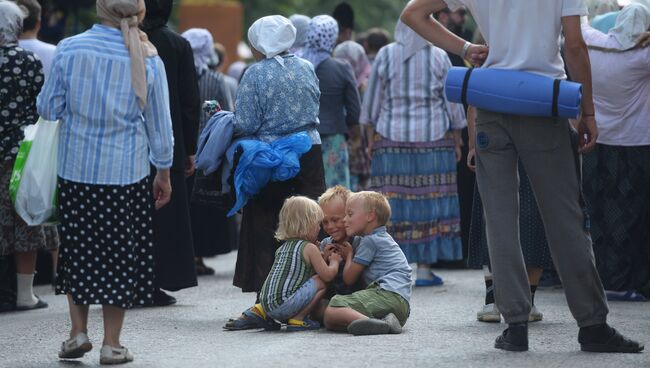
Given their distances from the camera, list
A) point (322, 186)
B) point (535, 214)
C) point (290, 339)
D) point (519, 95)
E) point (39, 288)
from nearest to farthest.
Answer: point (519, 95) < point (290, 339) < point (535, 214) < point (322, 186) < point (39, 288)

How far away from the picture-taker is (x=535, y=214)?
8289 millimetres

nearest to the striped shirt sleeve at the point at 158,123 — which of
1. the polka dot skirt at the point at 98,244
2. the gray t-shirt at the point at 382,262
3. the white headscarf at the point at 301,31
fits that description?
the polka dot skirt at the point at 98,244

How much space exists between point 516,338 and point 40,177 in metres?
2.33

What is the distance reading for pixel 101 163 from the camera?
664 centimetres

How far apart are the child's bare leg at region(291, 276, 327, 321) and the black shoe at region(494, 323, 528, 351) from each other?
139 centimetres

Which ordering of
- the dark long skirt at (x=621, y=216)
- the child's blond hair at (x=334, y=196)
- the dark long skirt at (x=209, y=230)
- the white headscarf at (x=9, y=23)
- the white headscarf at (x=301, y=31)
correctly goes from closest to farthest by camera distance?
the child's blond hair at (x=334, y=196) < the white headscarf at (x=9, y=23) < the dark long skirt at (x=621, y=216) < the white headscarf at (x=301, y=31) < the dark long skirt at (x=209, y=230)

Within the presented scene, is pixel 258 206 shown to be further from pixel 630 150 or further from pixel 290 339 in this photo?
pixel 630 150

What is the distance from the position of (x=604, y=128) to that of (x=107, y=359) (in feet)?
13.8

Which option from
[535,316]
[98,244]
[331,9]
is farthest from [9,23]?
[331,9]

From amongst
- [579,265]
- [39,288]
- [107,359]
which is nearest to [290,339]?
[107,359]

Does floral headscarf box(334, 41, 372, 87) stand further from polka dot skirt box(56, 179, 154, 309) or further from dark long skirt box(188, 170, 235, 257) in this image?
polka dot skirt box(56, 179, 154, 309)

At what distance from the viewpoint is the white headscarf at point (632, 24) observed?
365 inches

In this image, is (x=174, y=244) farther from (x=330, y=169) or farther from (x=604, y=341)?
(x=604, y=341)

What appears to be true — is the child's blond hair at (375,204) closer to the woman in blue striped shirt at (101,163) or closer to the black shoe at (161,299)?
the woman in blue striped shirt at (101,163)
